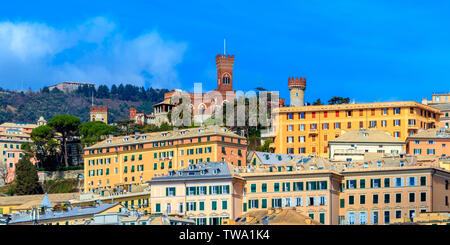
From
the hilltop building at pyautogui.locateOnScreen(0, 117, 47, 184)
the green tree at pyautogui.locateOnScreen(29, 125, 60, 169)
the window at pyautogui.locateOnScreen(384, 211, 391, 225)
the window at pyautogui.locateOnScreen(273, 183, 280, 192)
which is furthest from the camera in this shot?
the hilltop building at pyautogui.locateOnScreen(0, 117, 47, 184)

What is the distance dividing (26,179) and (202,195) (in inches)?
2054

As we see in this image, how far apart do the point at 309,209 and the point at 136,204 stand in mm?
23481

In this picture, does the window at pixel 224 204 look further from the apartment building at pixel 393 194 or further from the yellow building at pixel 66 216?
the apartment building at pixel 393 194

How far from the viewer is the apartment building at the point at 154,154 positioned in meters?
108

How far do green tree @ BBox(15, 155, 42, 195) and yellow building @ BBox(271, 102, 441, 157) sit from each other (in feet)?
116

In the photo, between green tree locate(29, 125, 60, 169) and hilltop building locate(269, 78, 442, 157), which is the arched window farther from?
hilltop building locate(269, 78, 442, 157)

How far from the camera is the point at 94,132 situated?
498ft

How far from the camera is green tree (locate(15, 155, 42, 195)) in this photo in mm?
127500

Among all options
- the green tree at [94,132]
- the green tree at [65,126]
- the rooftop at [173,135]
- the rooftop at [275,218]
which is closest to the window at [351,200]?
the rooftop at [275,218]

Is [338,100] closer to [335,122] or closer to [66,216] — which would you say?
[335,122]

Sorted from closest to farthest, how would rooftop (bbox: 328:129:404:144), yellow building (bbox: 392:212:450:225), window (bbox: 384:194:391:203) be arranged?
yellow building (bbox: 392:212:450:225), window (bbox: 384:194:391:203), rooftop (bbox: 328:129:404:144)

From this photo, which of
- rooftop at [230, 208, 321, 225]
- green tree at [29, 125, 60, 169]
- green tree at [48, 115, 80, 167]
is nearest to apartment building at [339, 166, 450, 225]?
rooftop at [230, 208, 321, 225]

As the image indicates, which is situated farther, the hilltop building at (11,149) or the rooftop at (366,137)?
the hilltop building at (11,149)

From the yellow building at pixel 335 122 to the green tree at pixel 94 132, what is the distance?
114ft
